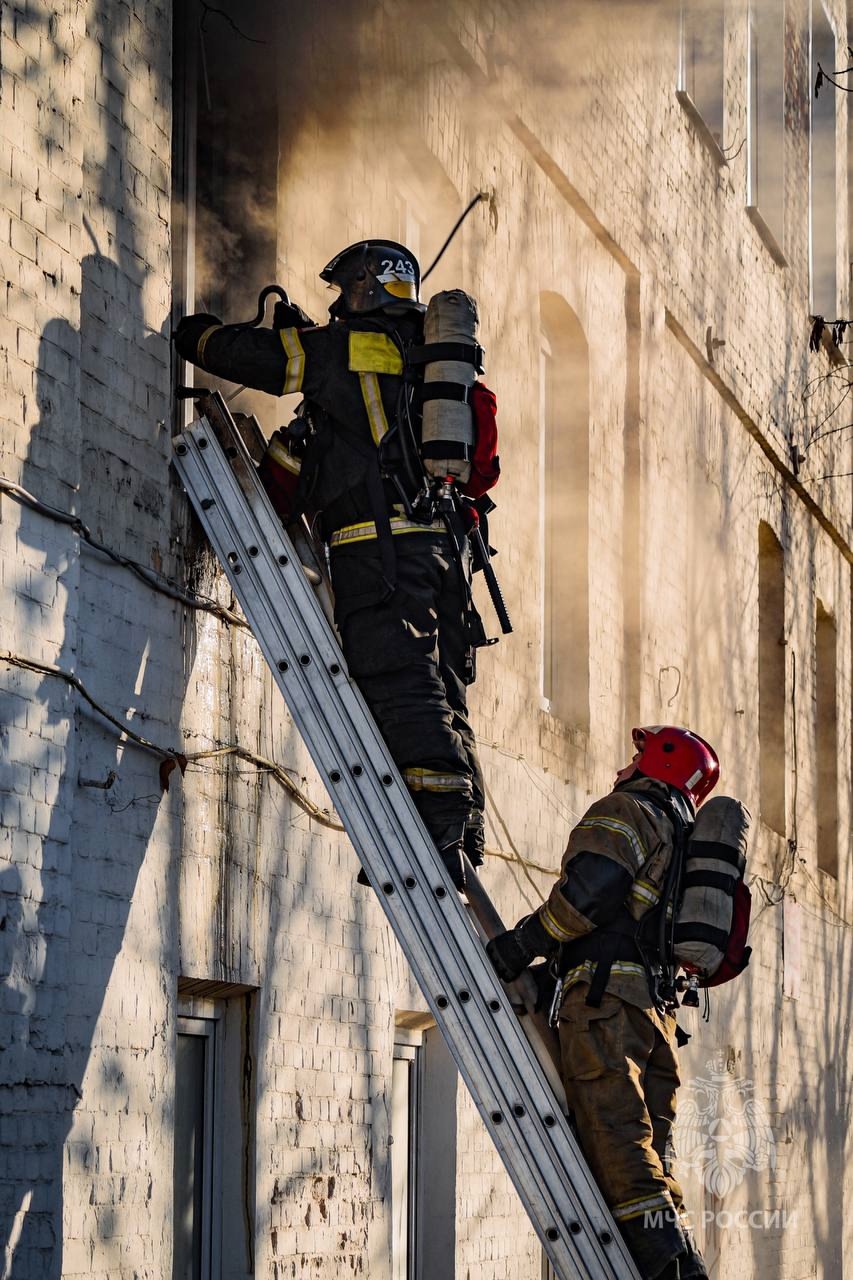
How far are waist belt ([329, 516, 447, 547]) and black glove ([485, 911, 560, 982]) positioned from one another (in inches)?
48.5

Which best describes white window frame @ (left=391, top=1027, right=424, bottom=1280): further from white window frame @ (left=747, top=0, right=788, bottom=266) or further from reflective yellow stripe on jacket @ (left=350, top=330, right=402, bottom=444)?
white window frame @ (left=747, top=0, right=788, bottom=266)

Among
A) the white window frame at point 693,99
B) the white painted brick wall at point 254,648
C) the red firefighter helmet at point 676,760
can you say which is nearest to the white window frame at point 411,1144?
the white painted brick wall at point 254,648

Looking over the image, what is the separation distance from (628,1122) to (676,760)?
4.13 ft

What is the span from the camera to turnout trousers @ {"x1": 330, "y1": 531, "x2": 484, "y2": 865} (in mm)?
5781

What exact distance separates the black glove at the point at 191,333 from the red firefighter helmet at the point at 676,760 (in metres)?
1.93

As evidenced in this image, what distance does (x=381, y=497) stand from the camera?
19.4ft

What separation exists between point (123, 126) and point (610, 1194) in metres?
3.48

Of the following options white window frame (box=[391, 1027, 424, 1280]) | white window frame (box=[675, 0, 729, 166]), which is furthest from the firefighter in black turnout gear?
white window frame (box=[675, 0, 729, 166])

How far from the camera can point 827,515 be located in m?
16.2

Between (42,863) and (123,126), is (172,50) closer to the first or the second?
(123,126)

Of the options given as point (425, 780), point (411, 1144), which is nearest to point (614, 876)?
point (425, 780)

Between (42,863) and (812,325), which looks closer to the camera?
(42,863)

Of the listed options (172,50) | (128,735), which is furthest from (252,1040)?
(172,50)

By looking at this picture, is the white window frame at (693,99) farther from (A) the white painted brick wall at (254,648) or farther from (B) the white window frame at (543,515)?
(B) the white window frame at (543,515)
